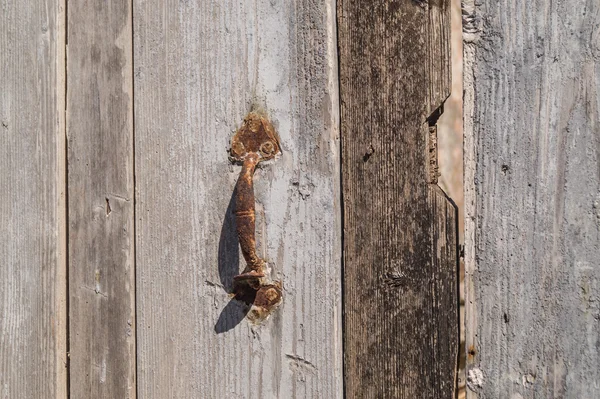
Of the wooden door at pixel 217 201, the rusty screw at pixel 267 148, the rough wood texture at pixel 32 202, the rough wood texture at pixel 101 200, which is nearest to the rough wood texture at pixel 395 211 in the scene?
the wooden door at pixel 217 201

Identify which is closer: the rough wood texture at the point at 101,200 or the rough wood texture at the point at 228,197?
the rough wood texture at the point at 228,197

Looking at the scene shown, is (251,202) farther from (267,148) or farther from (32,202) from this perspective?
(32,202)

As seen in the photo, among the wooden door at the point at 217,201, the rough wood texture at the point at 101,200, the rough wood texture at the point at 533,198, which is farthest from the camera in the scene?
the rough wood texture at the point at 101,200

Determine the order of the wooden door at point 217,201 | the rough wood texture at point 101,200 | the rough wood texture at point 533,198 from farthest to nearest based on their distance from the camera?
the rough wood texture at point 101,200 → the wooden door at point 217,201 → the rough wood texture at point 533,198

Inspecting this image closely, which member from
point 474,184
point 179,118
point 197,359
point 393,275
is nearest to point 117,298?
point 197,359

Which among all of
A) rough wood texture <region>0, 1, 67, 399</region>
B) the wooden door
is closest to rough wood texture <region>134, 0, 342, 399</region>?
the wooden door

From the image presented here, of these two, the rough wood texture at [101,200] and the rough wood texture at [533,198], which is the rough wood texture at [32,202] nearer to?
the rough wood texture at [101,200]

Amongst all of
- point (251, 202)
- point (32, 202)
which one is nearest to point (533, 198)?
point (251, 202)
